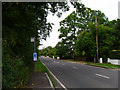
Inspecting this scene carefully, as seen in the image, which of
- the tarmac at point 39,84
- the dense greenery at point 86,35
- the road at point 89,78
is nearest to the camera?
the tarmac at point 39,84

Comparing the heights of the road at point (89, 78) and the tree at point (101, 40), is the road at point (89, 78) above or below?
below

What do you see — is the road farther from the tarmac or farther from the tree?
the tree

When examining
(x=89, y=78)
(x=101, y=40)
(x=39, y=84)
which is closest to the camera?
(x=39, y=84)

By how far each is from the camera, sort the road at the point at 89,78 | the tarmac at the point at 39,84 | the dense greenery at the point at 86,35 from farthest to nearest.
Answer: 1. the dense greenery at the point at 86,35
2. the road at the point at 89,78
3. the tarmac at the point at 39,84

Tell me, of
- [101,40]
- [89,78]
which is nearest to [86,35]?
[101,40]

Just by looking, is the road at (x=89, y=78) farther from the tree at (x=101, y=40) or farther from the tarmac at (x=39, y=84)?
the tree at (x=101, y=40)

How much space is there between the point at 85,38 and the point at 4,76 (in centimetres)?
2512

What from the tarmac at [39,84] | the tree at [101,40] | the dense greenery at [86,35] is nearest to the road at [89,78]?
the tarmac at [39,84]

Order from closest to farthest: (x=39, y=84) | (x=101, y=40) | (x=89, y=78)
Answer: (x=39, y=84) → (x=89, y=78) → (x=101, y=40)

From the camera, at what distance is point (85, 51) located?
30938mm

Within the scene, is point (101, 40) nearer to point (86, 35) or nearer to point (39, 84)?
point (86, 35)

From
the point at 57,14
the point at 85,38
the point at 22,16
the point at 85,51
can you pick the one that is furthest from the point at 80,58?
the point at 22,16

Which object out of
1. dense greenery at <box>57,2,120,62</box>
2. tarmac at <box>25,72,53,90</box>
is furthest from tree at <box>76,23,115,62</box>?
tarmac at <box>25,72,53,90</box>

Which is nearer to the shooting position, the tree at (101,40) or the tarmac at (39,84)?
the tarmac at (39,84)
